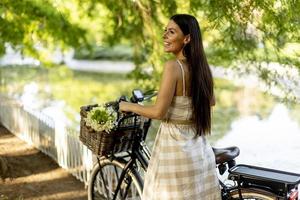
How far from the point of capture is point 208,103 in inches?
117

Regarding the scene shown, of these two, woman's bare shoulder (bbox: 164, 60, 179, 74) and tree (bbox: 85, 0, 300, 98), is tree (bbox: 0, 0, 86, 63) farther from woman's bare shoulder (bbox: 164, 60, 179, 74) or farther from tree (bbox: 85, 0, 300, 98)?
woman's bare shoulder (bbox: 164, 60, 179, 74)

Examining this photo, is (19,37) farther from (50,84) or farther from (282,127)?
(50,84)

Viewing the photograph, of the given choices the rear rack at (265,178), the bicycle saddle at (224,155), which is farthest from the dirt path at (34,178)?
the rear rack at (265,178)

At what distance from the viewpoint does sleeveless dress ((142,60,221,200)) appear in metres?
2.98

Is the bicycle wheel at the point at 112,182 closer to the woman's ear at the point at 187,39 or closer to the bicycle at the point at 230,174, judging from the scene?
the bicycle at the point at 230,174

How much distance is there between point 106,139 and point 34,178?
3.00 m

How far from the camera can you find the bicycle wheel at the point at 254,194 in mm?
2934

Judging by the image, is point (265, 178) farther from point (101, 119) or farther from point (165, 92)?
point (101, 119)

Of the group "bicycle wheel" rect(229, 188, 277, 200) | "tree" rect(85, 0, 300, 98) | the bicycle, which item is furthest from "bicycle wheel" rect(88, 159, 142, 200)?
"tree" rect(85, 0, 300, 98)

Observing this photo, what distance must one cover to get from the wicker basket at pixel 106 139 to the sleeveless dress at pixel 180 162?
380mm

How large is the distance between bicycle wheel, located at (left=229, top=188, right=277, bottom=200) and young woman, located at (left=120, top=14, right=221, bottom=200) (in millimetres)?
129

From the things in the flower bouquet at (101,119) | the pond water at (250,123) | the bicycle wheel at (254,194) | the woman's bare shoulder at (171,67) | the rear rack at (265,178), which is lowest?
the pond water at (250,123)

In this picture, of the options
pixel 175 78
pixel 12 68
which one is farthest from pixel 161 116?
pixel 12 68

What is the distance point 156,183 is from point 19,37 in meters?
6.38
